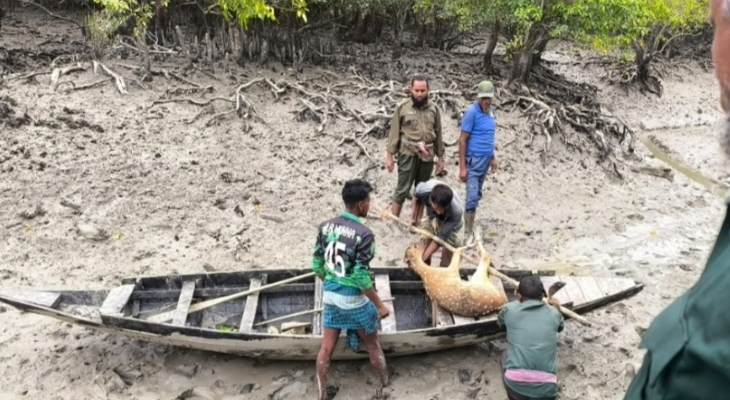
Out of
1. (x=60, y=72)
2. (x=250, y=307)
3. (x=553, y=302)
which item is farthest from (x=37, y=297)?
(x=60, y=72)

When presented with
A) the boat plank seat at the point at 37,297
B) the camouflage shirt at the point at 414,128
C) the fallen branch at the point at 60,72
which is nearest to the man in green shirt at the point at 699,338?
the boat plank seat at the point at 37,297

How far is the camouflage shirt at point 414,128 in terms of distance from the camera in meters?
6.17

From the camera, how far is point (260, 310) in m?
5.33

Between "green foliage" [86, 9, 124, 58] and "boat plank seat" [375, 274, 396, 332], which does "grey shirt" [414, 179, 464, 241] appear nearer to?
"boat plank seat" [375, 274, 396, 332]

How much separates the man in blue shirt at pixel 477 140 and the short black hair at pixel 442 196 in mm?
1293

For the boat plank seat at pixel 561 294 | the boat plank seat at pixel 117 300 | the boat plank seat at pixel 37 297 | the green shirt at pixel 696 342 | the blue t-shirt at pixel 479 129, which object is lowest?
the boat plank seat at pixel 117 300

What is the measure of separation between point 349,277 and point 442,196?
1.38m

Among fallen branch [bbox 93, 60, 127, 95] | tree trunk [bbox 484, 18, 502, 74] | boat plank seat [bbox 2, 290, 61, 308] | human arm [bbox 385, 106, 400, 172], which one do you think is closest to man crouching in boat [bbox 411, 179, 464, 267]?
human arm [bbox 385, 106, 400, 172]

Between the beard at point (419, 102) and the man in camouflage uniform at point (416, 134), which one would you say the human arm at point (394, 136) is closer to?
the man in camouflage uniform at point (416, 134)

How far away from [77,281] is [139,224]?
4.15 ft

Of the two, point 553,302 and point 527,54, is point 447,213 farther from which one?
point 527,54

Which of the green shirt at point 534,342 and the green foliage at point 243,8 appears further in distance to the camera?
the green foliage at point 243,8

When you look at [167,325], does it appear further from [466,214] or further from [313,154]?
[313,154]

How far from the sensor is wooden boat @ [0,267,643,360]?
4508 millimetres
